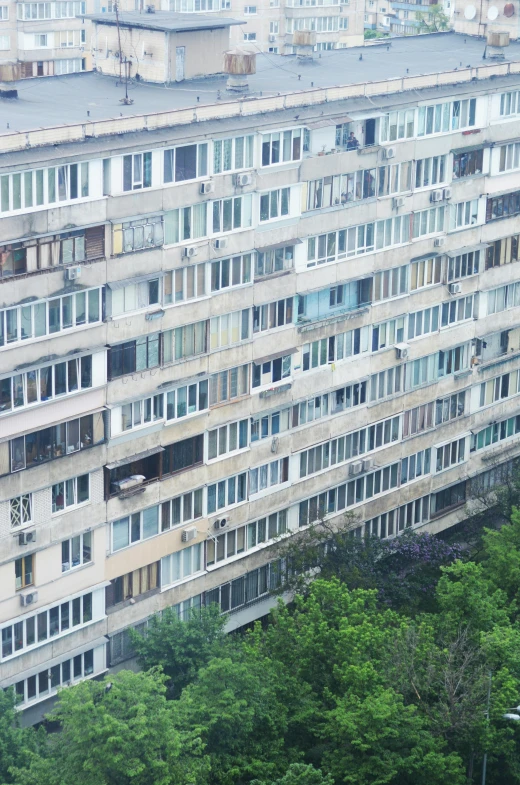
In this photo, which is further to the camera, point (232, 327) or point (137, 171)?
point (232, 327)

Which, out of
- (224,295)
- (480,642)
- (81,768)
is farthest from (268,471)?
(81,768)

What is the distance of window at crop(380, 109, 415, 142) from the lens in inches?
2554

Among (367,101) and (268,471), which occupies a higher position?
(367,101)

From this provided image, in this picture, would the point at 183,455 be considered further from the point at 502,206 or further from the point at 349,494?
the point at 502,206

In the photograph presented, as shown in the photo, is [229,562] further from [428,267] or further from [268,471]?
[428,267]

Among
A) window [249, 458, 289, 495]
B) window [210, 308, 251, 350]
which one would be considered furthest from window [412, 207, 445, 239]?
window [249, 458, 289, 495]

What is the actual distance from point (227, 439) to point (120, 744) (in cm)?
1756

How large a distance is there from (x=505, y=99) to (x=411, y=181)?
6800 millimetres

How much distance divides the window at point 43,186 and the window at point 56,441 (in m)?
8.07

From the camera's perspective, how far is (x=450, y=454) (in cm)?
7475

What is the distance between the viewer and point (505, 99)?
70.0 meters

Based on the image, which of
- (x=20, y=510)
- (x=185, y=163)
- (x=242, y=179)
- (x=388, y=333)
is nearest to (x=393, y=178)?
(x=388, y=333)

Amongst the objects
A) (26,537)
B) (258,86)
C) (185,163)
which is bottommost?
(26,537)

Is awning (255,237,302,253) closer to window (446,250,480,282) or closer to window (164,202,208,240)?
window (164,202,208,240)
